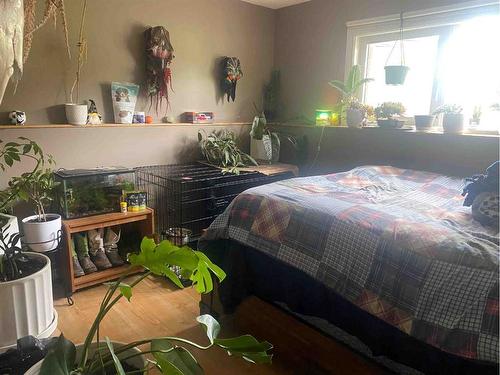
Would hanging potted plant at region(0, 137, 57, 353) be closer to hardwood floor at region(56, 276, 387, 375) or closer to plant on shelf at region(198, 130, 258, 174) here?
hardwood floor at region(56, 276, 387, 375)

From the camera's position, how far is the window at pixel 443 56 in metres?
2.33

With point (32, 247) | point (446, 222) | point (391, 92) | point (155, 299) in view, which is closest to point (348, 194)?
point (446, 222)

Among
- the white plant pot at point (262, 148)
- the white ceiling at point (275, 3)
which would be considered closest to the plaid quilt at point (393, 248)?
the white plant pot at point (262, 148)

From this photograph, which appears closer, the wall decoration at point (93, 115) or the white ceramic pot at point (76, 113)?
the white ceramic pot at point (76, 113)

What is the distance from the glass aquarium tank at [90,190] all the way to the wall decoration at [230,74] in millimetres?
1195

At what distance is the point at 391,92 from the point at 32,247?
8.96 feet

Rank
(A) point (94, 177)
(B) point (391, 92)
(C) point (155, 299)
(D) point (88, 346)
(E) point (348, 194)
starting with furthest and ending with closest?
1. (B) point (391, 92)
2. (A) point (94, 177)
3. (C) point (155, 299)
4. (E) point (348, 194)
5. (D) point (88, 346)

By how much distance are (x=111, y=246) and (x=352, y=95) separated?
2.16 m

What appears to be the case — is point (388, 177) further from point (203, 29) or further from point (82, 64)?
point (82, 64)

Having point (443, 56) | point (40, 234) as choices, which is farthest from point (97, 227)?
point (443, 56)

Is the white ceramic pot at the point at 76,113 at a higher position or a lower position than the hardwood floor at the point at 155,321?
higher

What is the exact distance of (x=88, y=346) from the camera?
33.2 inches

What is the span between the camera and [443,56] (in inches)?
98.3

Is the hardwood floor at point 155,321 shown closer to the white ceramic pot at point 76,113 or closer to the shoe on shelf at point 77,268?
the shoe on shelf at point 77,268
